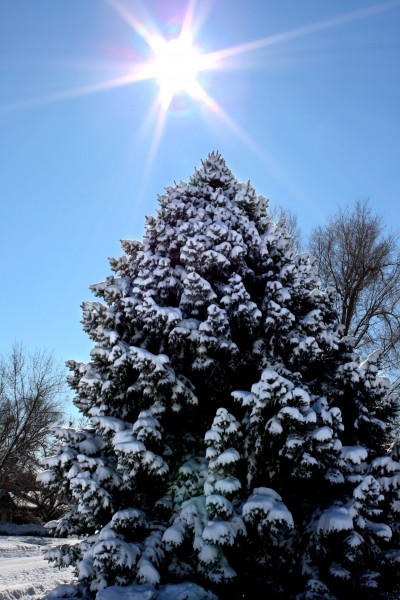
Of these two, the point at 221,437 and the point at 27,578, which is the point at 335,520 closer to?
the point at 221,437

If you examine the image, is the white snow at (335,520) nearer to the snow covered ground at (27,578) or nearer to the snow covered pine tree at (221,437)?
the snow covered pine tree at (221,437)

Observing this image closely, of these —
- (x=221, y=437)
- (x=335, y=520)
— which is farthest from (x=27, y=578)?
(x=335, y=520)

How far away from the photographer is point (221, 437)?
19.9ft

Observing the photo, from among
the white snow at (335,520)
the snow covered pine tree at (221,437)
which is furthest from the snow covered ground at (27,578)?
the white snow at (335,520)

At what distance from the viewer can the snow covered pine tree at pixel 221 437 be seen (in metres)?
5.86

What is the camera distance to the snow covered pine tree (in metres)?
5.86

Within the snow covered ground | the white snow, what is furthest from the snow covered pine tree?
the snow covered ground

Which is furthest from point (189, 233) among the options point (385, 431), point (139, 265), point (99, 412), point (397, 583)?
point (397, 583)

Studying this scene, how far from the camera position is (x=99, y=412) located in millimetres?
7125

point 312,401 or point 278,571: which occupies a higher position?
point 312,401

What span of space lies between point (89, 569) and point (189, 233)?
536 centimetres

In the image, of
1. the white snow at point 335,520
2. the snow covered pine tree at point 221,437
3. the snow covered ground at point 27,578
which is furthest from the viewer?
the snow covered ground at point 27,578

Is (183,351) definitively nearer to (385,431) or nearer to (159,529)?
(159,529)

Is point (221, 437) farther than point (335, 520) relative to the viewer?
Yes
